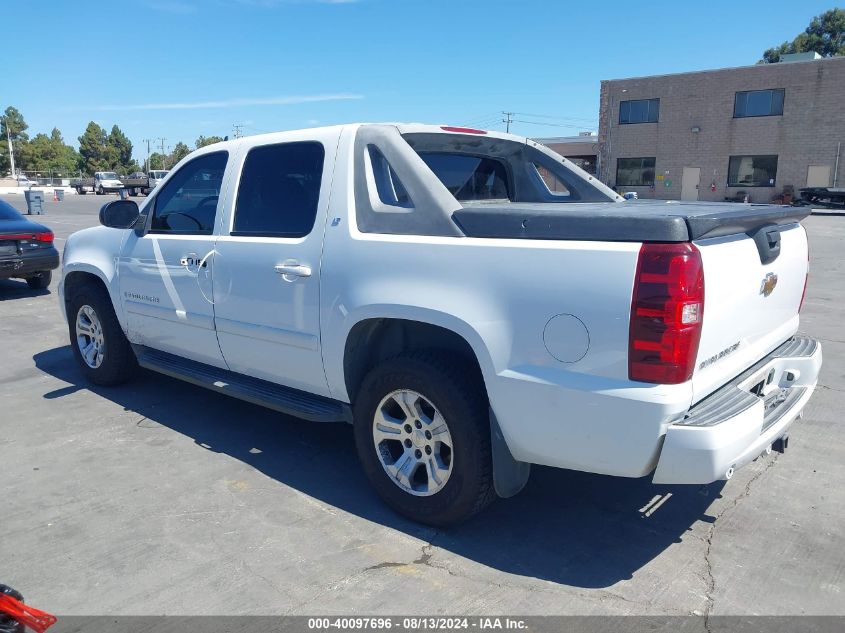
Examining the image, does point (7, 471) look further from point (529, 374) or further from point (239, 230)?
point (529, 374)

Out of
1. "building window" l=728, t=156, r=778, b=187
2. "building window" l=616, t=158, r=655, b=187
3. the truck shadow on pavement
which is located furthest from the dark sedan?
"building window" l=616, t=158, r=655, b=187

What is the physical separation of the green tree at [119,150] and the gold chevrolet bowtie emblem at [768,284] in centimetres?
10175

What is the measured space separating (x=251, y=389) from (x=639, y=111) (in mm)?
43521

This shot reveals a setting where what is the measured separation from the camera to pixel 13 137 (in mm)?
94625

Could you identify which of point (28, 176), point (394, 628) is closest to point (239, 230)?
point (394, 628)

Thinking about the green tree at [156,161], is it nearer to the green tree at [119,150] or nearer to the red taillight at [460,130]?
the green tree at [119,150]

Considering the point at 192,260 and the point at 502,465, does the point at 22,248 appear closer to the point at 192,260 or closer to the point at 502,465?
the point at 192,260

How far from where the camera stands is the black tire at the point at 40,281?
10.8m

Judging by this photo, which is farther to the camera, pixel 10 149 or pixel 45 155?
pixel 45 155

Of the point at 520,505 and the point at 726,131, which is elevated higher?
the point at 726,131

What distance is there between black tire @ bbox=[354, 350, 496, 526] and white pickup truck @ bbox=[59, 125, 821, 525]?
0.01 metres

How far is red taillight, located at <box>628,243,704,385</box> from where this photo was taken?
263 centimetres

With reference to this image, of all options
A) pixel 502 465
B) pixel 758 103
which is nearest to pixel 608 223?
pixel 502 465

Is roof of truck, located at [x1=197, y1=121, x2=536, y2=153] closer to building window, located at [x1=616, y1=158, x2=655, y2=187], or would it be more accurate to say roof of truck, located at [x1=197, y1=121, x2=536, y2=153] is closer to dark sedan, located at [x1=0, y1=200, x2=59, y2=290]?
dark sedan, located at [x1=0, y1=200, x2=59, y2=290]
